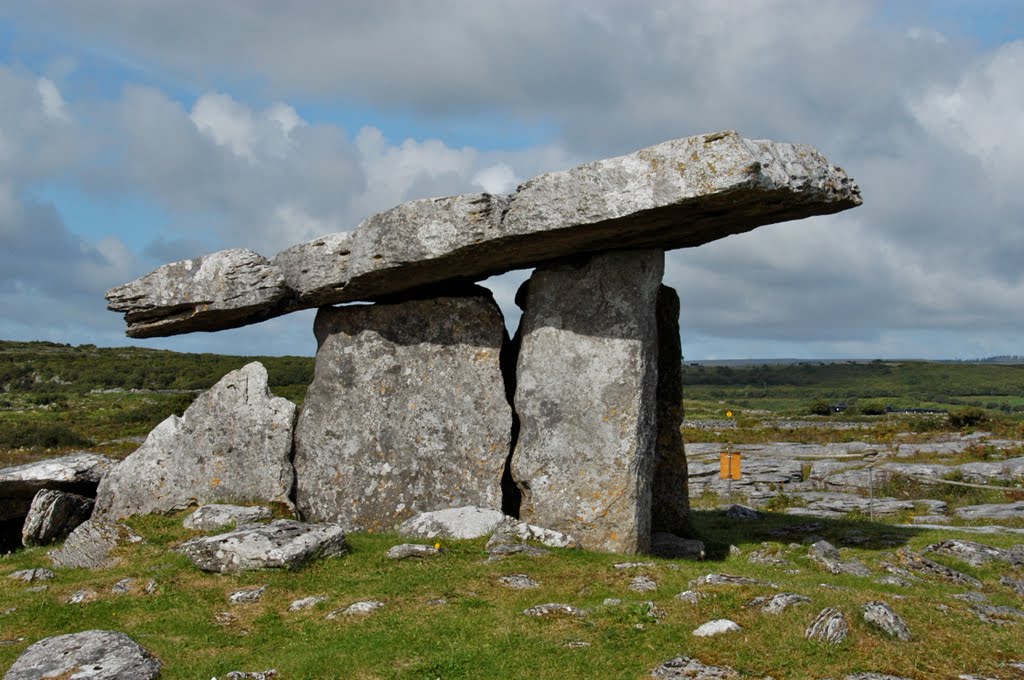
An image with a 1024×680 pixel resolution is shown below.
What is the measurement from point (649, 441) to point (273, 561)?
222 inches

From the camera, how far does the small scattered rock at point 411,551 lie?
12.7 metres

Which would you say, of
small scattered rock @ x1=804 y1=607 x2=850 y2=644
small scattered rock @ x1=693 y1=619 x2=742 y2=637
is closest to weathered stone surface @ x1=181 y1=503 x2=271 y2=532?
small scattered rock @ x1=693 y1=619 x2=742 y2=637

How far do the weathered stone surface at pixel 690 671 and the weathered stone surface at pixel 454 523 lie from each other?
5490 millimetres

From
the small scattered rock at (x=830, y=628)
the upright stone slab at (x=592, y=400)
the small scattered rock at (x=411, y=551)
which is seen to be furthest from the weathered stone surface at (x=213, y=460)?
the small scattered rock at (x=830, y=628)

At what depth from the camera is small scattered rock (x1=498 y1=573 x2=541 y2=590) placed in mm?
11297

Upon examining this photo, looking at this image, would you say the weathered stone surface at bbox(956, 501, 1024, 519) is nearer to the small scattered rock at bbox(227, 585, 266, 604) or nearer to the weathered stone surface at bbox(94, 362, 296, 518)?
the weathered stone surface at bbox(94, 362, 296, 518)

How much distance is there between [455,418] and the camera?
1567 cm

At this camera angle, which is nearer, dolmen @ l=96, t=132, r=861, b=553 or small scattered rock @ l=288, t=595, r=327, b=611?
small scattered rock @ l=288, t=595, r=327, b=611

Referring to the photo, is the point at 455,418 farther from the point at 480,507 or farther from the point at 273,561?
the point at 273,561

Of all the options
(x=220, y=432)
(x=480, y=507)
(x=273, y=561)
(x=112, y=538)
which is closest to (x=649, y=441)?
(x=480, y=507)

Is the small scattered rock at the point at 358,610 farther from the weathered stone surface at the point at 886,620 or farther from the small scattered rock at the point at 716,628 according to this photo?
the weathered stone surface at the point at 886,620

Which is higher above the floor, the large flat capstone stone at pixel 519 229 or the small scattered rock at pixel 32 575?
the large flat capstone stone at pixel 519 229

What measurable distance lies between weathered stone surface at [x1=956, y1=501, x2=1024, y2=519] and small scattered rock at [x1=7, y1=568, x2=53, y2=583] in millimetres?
17459

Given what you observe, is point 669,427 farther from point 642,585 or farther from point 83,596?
point 83,596
